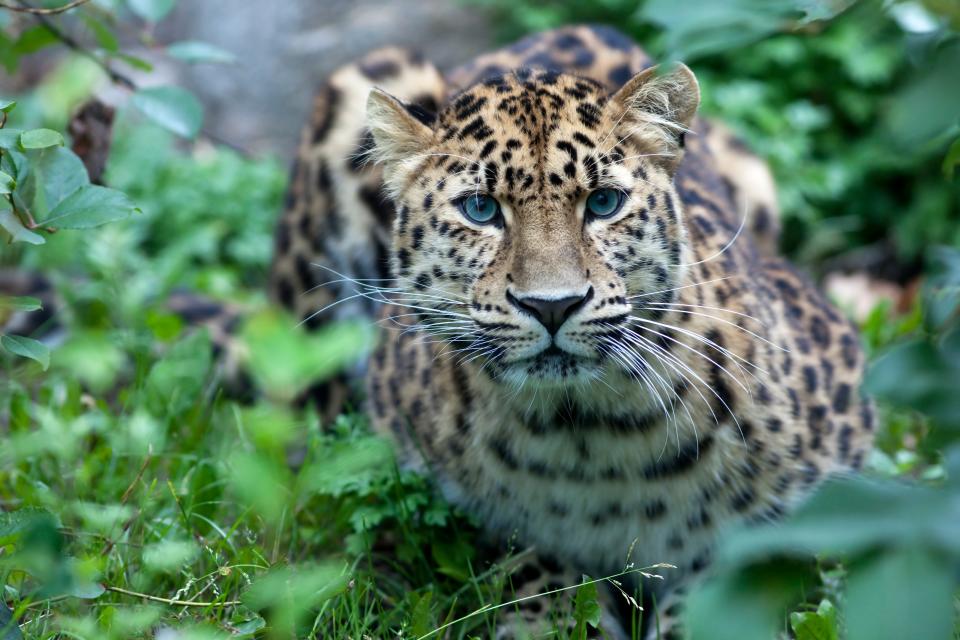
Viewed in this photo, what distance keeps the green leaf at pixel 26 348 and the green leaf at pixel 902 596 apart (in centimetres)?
218

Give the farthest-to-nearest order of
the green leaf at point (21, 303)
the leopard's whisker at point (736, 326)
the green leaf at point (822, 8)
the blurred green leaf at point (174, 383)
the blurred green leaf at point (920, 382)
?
the blurred green leaf at point (174, 383) < the leopard's whisker at point (736, 326) < the green leaf at point (21, 303) < the green leaf at point (822, 8) < the blurred green leaf at point (920, 382)

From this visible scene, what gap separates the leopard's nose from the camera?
316 cm

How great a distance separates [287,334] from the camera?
1.64 m

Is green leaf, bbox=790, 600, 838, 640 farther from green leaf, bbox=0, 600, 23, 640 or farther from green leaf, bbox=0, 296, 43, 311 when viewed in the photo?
green leaf, bbox=0, 296, 43, 311

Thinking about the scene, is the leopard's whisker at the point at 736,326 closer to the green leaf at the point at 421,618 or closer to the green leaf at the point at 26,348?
the green leaf at the point at 421,618

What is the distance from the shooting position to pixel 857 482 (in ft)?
5.32

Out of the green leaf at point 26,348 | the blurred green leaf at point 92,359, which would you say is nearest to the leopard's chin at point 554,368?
the green leaf at point 26,348

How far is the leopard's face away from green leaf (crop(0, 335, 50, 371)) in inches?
46.0

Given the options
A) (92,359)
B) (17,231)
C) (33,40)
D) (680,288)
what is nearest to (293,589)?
(17,231)

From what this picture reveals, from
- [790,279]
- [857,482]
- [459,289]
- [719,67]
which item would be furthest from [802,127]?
[857,482]

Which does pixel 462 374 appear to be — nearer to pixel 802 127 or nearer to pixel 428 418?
pixel 428 418

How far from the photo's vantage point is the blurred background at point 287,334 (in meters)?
1.63

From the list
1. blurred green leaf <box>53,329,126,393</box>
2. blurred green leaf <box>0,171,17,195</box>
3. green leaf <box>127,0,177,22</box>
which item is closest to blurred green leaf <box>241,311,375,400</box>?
blurred green leaf <box>0,171,17,195</box>

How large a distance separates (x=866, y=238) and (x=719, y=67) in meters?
1.70
